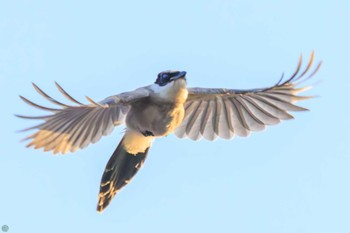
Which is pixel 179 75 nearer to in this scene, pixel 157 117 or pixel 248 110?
pixel 157 117

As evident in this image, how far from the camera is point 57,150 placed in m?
10.5

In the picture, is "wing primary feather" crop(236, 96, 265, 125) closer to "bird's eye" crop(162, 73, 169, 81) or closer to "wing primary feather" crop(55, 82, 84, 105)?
"bird's eye" crop(162, 73, 169, 81)

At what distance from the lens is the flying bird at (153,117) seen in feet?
34.1

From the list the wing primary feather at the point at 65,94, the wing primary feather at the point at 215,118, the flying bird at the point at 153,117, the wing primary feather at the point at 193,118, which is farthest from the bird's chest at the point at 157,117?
the wing primary feather at the point at 215,118

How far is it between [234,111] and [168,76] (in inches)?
72.5

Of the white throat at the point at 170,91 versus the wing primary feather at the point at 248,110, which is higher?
the wing primary feather at the point at 248,110

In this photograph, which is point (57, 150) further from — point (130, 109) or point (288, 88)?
point (288, 88)

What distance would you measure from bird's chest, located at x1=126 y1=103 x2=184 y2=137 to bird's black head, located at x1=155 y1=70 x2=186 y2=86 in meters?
0.24

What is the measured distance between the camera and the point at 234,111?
12.5m

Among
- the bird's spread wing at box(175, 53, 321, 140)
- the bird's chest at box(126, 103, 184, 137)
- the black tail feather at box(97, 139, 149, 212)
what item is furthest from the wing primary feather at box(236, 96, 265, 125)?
the bird's chest at box(126, 103, 184, 137)

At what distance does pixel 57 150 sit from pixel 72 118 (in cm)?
36

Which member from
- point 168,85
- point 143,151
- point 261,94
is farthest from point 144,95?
point 261,94

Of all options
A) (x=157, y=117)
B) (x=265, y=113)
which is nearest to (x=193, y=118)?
(x=265, y=113)

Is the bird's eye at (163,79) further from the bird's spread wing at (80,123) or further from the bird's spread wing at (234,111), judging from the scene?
the bird's spread wing at (234,111)
